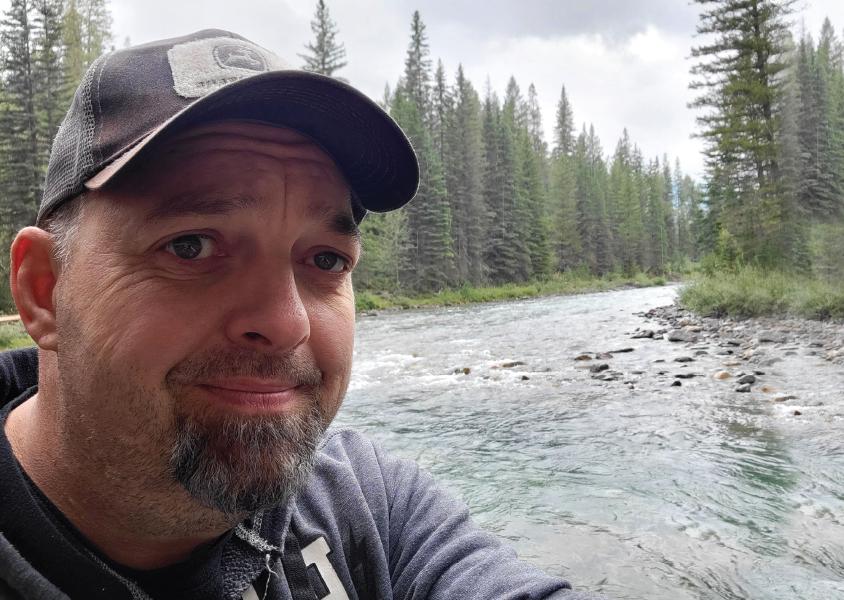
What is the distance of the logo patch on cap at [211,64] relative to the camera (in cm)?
106

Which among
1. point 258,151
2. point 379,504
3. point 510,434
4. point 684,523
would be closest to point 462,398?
point 510,434

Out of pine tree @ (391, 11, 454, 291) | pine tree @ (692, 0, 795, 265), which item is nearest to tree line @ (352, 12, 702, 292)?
pine tree @ (391, 11, 454, 291)

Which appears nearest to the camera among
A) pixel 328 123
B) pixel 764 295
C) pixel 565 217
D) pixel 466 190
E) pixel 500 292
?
pixel 328 123

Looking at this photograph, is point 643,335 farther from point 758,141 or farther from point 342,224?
point 342,224

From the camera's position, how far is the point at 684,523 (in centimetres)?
438

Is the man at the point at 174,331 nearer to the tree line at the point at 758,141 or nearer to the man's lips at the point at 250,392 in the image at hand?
the man's lips at the point at 250,392

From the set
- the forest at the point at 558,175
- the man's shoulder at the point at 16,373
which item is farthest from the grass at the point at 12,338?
the man's shoulder at the point at 16,373

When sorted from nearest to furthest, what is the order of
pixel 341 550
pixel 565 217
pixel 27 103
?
pixel 341 550, pixel 27 103, pixel 565 217

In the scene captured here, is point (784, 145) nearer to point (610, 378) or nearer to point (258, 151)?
point (610, 378)

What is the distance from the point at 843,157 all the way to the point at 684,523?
95.3ft

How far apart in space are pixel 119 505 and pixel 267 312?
0.45m

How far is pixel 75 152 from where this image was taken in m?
1.06

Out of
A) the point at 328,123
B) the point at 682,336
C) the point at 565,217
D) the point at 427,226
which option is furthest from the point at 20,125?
the point at 565,217

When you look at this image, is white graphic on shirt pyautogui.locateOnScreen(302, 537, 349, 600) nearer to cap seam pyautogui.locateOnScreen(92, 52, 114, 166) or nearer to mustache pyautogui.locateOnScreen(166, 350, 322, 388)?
mustache pyautogui.locateOnScreen(166, 350, 322, 388)
